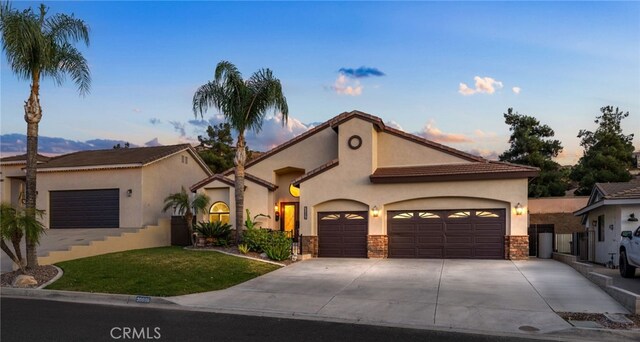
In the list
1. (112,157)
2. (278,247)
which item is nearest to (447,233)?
(278,247)

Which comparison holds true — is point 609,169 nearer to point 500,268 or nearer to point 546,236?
point 546,236

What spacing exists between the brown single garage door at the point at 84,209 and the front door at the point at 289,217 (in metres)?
8.69

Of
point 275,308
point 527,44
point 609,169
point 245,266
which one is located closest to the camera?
point 275,308

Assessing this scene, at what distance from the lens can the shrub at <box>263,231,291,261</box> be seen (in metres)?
18.1

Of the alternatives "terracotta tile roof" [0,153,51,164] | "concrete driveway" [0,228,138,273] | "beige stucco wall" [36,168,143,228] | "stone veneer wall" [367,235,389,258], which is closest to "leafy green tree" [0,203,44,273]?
"concrete driveway" [0,228,138,273]

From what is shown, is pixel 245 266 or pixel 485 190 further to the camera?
pixel 485 190

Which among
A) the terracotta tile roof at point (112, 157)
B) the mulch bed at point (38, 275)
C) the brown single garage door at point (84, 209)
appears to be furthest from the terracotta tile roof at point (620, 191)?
the brown single garage door at point (84, 209)

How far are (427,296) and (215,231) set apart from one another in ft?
40.8

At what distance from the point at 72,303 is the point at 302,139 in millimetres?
15432

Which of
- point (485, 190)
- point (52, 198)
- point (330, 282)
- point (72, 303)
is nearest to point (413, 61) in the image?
point (485, 190)

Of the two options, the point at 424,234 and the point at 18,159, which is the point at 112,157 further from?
the point at 424,234

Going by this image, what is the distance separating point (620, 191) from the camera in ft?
60.6

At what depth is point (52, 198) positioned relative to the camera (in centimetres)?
2512

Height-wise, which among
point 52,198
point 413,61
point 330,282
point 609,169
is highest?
point 413,61
